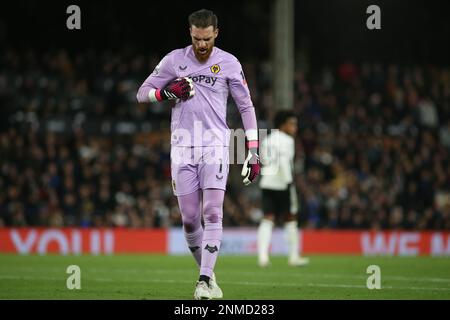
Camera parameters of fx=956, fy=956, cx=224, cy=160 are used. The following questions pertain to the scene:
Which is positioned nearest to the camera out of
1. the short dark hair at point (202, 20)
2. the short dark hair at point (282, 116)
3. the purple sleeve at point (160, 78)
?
the short dark hair at point (202, 20)

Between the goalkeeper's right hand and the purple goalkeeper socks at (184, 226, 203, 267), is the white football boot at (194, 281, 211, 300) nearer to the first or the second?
the purple goalkeeper socks at (184, 226, 203, 267)

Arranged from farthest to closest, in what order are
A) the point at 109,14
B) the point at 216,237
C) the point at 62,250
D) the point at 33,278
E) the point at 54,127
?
the point at 109,14, the point at 54,127, the point at 62,250, the point at 33,278, the point at 216,237

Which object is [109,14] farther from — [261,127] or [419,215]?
[419,215]

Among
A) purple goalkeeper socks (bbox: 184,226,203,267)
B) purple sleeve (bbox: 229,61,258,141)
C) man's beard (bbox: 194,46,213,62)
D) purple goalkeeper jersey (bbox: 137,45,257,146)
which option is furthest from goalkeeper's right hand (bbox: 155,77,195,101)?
purple goalkeeper socks (bbox: 184,226,203,267)

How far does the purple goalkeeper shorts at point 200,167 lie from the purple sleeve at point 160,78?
2.19ft

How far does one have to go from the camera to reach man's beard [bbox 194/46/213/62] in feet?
30.9

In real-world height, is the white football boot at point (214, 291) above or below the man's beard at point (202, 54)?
below

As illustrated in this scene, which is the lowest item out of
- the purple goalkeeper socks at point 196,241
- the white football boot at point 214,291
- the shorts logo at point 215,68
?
the white football boot at point 214,291

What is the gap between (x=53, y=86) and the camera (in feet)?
77.1

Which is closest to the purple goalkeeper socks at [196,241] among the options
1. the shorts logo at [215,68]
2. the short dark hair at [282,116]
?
the shorts logo at [215,68]

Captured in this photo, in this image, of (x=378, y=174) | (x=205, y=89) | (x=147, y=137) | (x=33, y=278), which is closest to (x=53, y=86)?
(x=147, y=137)

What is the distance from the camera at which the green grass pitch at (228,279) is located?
9.74 m

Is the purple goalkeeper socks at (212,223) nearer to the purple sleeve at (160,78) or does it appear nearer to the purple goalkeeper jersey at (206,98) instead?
the purple goalkeeper jersey at (206,98)

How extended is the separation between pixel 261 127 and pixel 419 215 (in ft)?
14.8
